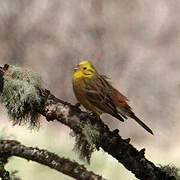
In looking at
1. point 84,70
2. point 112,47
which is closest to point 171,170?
point 84,70

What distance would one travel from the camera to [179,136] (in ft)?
16.9

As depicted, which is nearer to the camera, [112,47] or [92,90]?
[92,90]

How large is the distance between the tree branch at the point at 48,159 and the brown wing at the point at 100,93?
387mm

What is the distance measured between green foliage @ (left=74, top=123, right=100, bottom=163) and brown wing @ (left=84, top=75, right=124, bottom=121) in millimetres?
113

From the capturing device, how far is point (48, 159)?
6.14ft

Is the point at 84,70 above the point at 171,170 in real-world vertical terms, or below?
above

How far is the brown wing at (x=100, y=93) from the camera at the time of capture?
7.25 feet

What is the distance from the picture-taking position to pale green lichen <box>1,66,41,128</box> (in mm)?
2115

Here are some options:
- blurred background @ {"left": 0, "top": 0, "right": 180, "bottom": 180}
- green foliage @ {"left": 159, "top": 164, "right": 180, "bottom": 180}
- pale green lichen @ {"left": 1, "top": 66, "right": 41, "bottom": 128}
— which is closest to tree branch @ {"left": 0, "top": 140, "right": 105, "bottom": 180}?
pale green lichen @ {"left": 1, "top": 66, "right": 41, "bottom": 128}

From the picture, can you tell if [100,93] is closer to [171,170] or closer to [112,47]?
[171,170]

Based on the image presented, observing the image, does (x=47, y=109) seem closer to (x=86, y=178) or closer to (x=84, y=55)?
(x=86, y=178)

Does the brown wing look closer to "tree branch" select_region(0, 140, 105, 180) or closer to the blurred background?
"tree branch" select_region(0, 140, 105, 180)

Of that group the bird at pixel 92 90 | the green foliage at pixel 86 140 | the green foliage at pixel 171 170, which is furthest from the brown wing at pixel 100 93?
the green foliage at pixel 171 170

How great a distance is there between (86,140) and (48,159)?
0.28 m
